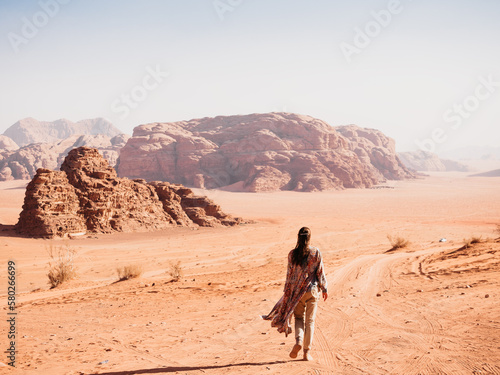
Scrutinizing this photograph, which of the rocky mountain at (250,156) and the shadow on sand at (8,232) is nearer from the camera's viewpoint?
the shadow on sand at (8,232)

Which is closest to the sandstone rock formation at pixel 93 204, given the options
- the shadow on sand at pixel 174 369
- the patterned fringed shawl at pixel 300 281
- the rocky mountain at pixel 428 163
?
the shadow on sand at pixel 174 369

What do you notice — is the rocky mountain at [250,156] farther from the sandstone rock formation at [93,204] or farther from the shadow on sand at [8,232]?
the shadow on sand at [8,232]

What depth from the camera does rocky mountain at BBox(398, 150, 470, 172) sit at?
15125cm

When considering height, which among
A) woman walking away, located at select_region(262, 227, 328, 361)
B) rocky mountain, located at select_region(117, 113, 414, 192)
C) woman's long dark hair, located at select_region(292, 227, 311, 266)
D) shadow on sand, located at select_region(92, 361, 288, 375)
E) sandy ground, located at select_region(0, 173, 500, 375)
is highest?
rocky mountain, located at select_region(117, 113, 414, 192)

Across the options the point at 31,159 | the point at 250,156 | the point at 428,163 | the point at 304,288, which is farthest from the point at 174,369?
the point at 428,163

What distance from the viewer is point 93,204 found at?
2230cm

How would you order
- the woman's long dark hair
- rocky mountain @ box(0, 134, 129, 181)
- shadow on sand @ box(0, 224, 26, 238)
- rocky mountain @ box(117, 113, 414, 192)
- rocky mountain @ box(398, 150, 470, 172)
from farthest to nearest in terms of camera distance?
rocky mountain @ box(398, 150, 470, 172) < rocky mountain @ box(0, 134, 129, 181) < rocky mountain @ box(117, 113, 414, 192) < shadow on sand @ box(0, 224, 26, 238) < the woman's long dark hair

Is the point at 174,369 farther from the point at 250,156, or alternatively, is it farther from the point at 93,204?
the point at 250,156

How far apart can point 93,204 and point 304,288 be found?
65.5 feet

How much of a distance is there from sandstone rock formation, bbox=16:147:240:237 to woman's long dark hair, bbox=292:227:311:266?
1870cm

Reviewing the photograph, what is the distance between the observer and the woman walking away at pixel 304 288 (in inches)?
189

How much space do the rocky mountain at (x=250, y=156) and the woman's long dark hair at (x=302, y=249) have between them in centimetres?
5603

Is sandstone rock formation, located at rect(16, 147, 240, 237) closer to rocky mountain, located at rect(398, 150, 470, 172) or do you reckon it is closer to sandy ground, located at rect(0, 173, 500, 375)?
sandy ground, located at rect(0, 173, 500, 375)

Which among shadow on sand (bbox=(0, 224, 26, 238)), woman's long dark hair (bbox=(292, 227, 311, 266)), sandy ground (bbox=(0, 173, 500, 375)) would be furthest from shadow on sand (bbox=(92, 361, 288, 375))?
shadow on sand (bbox=(0, 224, 26, 238))
